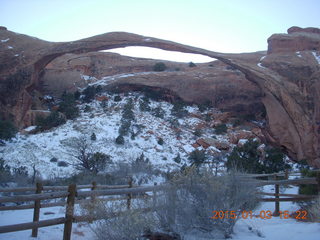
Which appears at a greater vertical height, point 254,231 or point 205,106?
point 205,106

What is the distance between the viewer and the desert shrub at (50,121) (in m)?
19.0

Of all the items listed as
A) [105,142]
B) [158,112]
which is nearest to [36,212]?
[105,142]

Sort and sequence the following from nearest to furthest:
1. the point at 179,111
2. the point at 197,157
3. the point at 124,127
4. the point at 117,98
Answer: the point at 197,157, the point at 124,127, the point at 179,111, the point at 117,98

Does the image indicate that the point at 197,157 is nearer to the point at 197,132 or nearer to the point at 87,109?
the point at 197,132

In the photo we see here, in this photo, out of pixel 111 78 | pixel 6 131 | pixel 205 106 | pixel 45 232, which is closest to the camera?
pixel 45 232

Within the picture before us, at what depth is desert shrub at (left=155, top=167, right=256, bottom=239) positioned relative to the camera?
4230 mm

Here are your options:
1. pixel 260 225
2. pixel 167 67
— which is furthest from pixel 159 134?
pixel 260 225

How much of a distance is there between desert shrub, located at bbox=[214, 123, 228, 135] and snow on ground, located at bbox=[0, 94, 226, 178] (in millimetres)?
408

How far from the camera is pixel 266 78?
1986 cm

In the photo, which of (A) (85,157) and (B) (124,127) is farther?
(B) (124,127)

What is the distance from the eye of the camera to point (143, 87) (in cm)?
2609

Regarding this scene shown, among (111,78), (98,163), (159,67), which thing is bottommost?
(98,163)

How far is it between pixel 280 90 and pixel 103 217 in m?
17.8

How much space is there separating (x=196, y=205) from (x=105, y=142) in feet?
44.8
